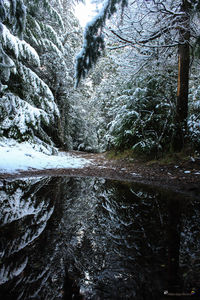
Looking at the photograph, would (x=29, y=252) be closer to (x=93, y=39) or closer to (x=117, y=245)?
(x=117, y=245)

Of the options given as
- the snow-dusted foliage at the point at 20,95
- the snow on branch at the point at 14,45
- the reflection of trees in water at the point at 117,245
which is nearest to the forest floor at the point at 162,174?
the reflection of trees in water at the point at 117,245

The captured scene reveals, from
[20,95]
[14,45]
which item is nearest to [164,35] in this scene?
[14,45]

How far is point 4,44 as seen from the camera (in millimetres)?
6242

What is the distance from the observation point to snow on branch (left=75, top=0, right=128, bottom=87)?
3381 mm

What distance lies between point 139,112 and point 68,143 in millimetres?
9429

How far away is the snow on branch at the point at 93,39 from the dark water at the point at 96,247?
288 centimetres

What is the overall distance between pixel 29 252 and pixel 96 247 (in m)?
0.66

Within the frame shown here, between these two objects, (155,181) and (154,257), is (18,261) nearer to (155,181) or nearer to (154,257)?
(154,257)

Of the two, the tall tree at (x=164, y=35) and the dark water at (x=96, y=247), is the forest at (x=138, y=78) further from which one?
the dark water at (x=96, y=247)

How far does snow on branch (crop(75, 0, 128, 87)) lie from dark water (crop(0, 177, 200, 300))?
2882 mm

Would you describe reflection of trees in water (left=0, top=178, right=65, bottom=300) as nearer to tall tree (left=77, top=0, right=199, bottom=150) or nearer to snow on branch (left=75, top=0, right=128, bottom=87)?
snow on branch (left=75, top=0, right=128, bottom=87)

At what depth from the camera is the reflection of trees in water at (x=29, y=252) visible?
126 cm

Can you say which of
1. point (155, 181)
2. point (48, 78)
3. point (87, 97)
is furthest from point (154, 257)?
point (87, 97)

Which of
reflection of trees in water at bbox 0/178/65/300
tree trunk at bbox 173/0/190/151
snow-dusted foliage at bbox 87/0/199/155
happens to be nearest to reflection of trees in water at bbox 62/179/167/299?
reflection of trees in water at bbox 0/178/65/300
